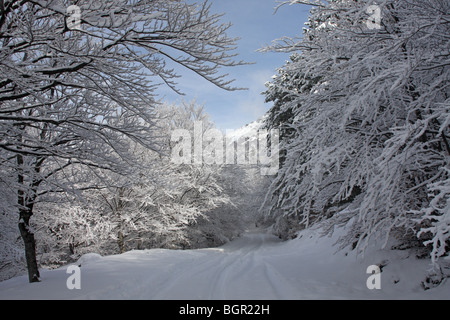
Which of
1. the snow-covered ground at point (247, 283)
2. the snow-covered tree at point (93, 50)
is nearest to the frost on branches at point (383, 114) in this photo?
the snow-covered ground at point (247, 283)

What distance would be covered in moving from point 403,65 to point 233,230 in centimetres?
2104

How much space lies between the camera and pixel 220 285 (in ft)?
18.8

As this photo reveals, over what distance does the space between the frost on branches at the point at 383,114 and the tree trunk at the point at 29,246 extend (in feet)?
21.7

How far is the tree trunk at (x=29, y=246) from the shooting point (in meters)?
6.52

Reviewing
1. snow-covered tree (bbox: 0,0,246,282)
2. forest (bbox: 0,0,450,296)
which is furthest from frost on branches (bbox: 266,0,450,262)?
snow-covered tree (bbox: 0,0,246,282)

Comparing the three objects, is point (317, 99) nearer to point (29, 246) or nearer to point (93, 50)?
point (93, 50)

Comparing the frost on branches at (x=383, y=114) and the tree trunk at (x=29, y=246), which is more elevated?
the frost on branches at (x=383, y=114)

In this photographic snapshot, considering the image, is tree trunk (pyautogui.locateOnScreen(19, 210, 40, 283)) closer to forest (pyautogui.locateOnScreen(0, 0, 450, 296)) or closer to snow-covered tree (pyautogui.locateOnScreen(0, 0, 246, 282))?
forest (pyautogui.locateOnScreen(0, 0, 450, 296))

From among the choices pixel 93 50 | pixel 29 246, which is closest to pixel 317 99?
pixel 93 50

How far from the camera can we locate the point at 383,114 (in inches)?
183

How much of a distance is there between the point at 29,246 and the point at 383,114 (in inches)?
352

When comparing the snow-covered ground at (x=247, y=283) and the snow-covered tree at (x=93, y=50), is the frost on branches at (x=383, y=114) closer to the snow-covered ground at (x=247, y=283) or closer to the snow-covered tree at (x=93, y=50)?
the snow-covered ground at (x=247, y=283)

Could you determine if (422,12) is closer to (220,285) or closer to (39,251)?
(220,285)

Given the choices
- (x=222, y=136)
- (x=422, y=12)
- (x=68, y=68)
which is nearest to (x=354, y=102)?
(x=422, y=12)
